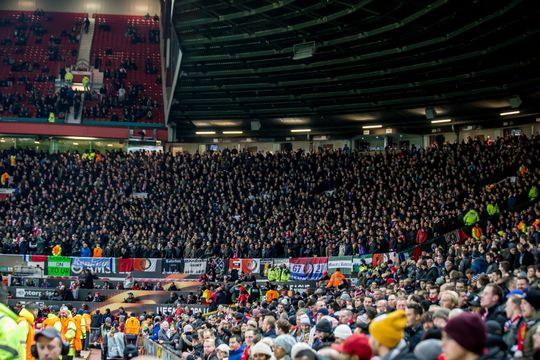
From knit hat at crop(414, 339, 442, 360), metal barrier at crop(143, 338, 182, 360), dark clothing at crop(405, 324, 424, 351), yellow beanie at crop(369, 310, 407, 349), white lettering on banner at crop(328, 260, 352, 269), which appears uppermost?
yellow beanie at crop(369, 310, 407, 349)

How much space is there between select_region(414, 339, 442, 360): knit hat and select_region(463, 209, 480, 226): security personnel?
891 inches

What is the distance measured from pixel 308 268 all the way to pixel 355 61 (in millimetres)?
10274

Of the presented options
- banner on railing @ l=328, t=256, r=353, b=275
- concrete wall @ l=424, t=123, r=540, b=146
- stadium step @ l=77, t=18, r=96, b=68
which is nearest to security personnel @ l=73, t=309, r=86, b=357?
banner on railing @ l=328, t=256, r=353, b=275

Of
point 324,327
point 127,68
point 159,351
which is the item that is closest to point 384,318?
point 324,327

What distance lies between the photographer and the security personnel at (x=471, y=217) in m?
28.2

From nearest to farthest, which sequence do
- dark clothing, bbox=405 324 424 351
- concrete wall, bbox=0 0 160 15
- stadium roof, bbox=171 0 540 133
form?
dark clothing, bbox=405 324 424 351, stadium roof, bbox=171 0 540 133, concrete wall, bbox=0 0 160 15

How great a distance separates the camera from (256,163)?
144 ft

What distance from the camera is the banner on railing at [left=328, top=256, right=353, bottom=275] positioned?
30219 mm

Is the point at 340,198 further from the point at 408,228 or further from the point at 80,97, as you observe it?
the point at 80,97

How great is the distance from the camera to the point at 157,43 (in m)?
56.0

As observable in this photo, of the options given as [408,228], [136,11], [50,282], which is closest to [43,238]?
[50,282]

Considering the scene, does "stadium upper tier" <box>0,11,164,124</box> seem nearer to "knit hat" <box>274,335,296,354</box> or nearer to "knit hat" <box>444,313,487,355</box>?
"knit hat" <box>274,335,296,354</box>

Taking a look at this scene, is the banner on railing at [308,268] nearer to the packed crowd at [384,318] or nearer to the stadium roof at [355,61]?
the packed crowd at [384,318]

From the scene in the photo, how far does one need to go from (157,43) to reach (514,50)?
96.8 feet
